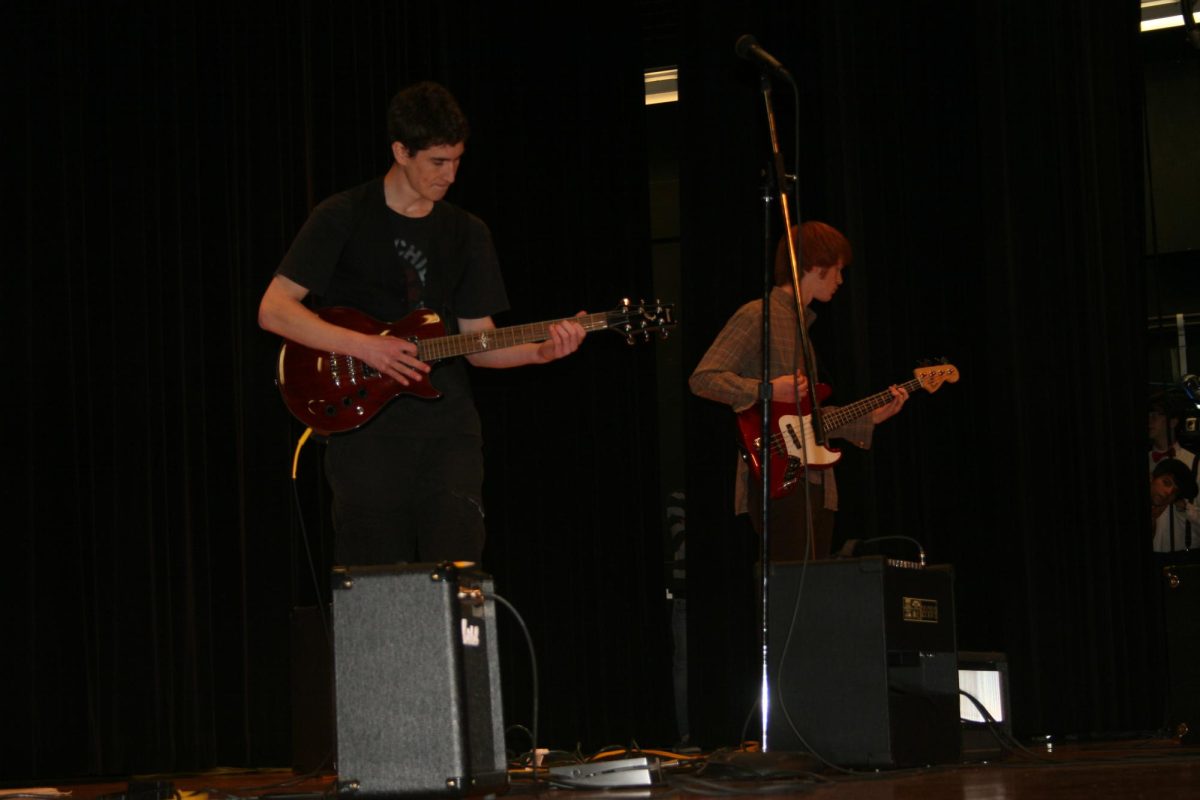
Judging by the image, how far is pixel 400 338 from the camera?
9.71ft

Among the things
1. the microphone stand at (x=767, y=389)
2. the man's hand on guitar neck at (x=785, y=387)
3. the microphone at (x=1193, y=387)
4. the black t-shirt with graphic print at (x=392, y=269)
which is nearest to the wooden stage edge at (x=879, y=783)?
the microphone stand at (x=767, y=389)

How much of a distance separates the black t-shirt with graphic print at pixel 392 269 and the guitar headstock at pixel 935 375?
2098 mm

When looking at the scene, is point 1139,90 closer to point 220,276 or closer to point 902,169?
point 902,169

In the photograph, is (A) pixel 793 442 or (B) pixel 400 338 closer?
(B) pixel 400 338

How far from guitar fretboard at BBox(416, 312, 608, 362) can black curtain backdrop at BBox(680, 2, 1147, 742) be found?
205 centimetres

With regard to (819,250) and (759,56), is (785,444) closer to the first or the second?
(819,250)

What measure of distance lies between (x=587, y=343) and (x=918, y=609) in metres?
2.33

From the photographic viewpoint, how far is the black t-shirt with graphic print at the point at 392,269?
9.66 feet

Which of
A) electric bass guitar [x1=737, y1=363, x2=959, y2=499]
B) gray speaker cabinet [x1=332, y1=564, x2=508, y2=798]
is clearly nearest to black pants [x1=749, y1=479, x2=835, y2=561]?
electric bass guitar [x1=737, y1=363, x2=959, y2=499]

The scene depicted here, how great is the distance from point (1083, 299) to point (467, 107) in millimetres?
2400

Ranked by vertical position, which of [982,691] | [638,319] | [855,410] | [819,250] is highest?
[819,250]

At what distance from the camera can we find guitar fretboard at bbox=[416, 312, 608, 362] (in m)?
2.98

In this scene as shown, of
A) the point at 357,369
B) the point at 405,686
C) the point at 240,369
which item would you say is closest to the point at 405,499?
the point at 357,369

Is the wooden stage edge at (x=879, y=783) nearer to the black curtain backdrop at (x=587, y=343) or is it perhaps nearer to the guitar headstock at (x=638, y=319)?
the guitar headstock at (x=638, y=319)
